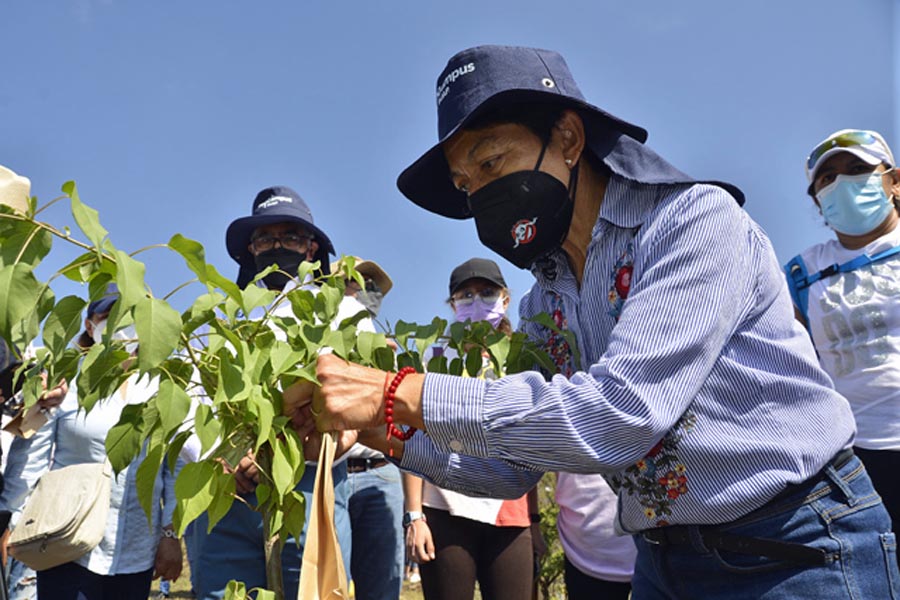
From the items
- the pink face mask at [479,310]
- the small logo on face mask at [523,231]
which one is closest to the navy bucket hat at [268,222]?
the pink face mask at [479,310]

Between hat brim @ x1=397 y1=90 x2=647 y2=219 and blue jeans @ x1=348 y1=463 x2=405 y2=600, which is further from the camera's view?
blue jeans @ x1=348 y1=463 x2=405 y2=600

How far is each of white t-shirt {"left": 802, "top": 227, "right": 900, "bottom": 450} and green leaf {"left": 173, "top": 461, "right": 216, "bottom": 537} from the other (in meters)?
2.83

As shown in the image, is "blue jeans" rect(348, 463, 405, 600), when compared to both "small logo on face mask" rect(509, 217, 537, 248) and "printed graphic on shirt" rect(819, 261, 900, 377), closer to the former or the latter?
"small logo on face mask" rect(509, 217, 537, 248)

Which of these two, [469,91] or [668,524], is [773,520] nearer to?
[668,524]

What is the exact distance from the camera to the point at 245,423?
163 cm

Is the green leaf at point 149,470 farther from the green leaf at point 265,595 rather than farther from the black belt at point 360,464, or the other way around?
the black belt at point 360,464

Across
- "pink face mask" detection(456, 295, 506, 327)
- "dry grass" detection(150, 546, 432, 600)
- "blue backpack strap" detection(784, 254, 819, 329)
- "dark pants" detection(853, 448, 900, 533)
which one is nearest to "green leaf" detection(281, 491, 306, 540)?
"dark pants" detection(853, 448, 900, 533)

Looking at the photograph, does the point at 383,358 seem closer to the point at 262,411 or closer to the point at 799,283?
the point at 262,411

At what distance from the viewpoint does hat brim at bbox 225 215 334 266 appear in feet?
12.4

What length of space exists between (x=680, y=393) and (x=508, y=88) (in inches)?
36.5

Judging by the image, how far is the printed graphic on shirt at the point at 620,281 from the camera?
2.04 metres

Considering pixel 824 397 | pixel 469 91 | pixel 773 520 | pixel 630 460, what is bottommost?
pixel 773 520

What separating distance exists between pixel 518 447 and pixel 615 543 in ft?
6.07

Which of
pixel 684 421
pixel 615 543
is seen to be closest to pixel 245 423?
pixel 684 421
